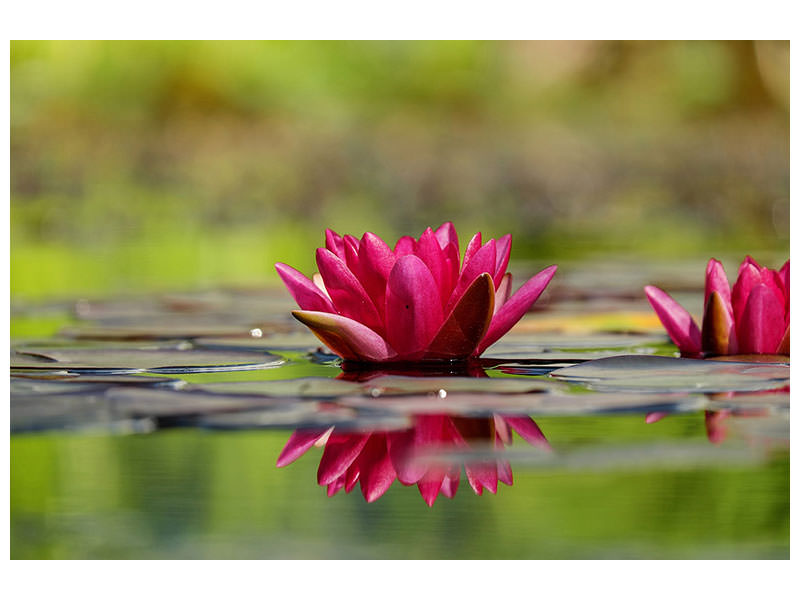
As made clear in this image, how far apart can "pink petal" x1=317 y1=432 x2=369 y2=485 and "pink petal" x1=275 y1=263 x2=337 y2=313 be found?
0.44 metres

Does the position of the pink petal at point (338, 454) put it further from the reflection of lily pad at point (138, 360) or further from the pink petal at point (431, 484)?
the reflection of lily pad at point (138, 360)

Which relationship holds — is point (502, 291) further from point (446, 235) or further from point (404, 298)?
point (404, 298)

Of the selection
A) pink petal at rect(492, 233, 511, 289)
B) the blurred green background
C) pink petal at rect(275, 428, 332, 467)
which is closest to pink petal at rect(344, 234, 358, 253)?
pink petal at rect(492, 233, 511, 289)

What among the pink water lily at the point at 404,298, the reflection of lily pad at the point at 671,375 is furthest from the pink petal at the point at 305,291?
the reflection of lily pad at the point at 671,375

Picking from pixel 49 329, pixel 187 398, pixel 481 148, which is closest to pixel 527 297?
pixel 187 398

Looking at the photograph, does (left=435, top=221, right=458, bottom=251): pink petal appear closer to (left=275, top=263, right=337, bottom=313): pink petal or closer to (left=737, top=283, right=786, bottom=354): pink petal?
(left=275, top=263, right=337, bottom=313): pink petal

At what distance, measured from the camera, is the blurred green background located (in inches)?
310

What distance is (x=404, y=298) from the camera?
1.62 meters

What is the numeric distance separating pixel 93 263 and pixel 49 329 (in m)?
2.24

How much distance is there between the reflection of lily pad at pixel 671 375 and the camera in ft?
4.94

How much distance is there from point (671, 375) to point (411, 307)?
0.40 m

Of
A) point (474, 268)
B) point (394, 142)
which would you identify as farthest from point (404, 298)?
point (394, 142)

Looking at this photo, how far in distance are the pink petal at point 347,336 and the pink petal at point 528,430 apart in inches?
14.7
